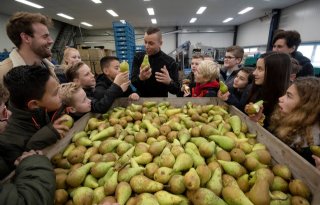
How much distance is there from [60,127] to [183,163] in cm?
80

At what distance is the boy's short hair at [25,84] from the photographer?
1.08 metres

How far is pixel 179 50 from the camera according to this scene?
858cm

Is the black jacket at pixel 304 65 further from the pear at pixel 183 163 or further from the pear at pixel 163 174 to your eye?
the pear at pixel 163 174

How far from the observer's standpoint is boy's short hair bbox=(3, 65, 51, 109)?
3.56ft

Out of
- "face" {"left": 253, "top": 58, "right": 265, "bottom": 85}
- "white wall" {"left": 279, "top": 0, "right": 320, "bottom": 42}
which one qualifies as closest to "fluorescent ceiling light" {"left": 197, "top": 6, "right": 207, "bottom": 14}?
"white wall" {"left": 279, "top": 0, "right": 320, "bottom": 42}

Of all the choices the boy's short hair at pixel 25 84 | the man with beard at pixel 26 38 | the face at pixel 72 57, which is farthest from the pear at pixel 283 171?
the face at pixel 72 57

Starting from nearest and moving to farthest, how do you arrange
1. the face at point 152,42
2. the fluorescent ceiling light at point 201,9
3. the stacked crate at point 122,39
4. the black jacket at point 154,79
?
the face at point 152,42
the black jacket at point 154,79
the stacked crate at point 122,39
the fluorescent ceiling light at point 201,9

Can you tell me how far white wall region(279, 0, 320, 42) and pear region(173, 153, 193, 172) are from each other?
934 centimetres

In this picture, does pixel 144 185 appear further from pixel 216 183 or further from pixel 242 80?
pixel 242 80

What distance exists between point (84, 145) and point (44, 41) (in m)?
1.34

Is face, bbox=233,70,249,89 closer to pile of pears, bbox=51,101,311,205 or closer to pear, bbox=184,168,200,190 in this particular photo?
pile of pears, bbox=51,101,311,205

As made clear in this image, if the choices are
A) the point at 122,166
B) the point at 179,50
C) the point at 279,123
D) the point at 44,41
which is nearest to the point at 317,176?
the point at 279,123

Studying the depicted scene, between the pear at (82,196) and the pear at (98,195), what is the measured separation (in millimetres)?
19

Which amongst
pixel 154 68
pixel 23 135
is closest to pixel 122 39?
pixel 154 68
